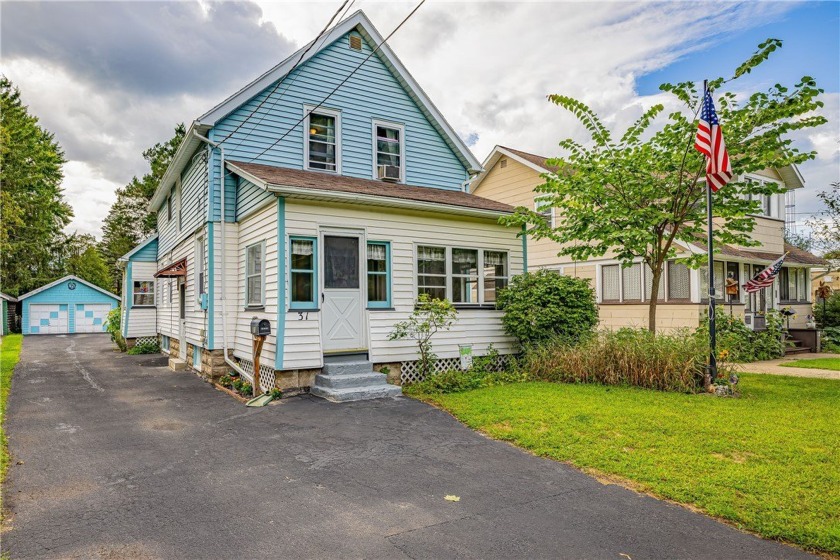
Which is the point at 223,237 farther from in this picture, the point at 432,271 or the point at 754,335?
the point at 754,335

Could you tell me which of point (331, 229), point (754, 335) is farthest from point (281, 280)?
point (754, 335)

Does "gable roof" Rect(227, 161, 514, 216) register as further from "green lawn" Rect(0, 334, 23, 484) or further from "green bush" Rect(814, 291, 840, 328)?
"green bush" Rect(814, 291, 840, 328)

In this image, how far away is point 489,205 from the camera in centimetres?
1171

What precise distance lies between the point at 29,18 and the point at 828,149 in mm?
24467

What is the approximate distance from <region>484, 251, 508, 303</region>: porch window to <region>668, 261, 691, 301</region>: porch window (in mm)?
6238

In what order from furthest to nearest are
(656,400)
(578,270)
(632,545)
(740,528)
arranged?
(578,270), (656,400), (740,528), (632,545)

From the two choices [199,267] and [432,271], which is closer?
[432,271]

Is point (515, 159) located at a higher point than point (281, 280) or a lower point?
higher

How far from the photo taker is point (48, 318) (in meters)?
33.2

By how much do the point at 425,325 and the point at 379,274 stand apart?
139 cm

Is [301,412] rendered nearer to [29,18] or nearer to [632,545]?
[632,545]

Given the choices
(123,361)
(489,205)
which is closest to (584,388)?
(489,205)

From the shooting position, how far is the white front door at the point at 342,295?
9.27 meters

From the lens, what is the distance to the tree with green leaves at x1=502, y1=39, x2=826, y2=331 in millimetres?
8617
